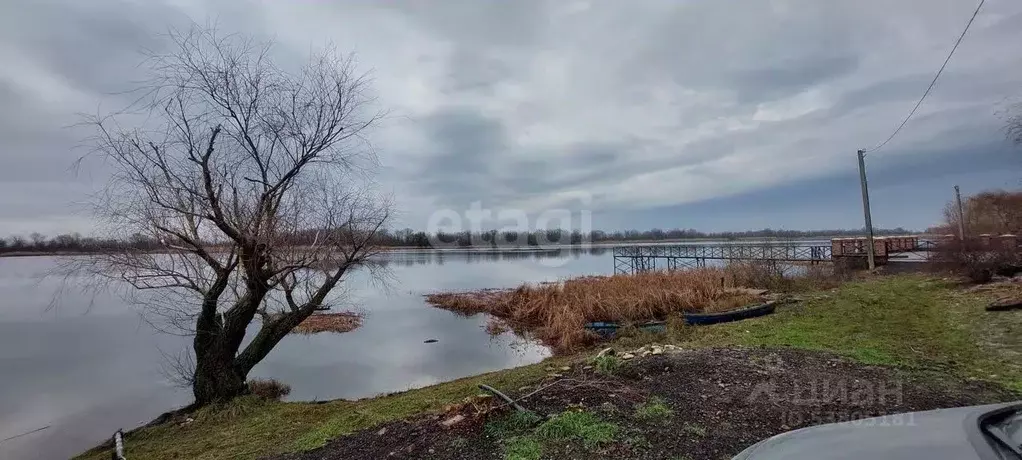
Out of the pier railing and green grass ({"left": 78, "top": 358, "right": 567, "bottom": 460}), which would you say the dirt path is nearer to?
green grass ({"left": 78, "top": 358, "right": 567, "bottom": 460})

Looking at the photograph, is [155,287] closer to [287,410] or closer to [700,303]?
[287,410]

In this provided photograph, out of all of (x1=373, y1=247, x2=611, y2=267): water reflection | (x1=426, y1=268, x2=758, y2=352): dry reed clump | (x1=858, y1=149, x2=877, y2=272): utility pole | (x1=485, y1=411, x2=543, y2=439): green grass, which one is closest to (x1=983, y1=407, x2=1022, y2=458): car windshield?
(x1=485, y1=411, x2=543, y2=439): green grass

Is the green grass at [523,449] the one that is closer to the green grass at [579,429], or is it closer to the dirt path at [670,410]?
the dirt path at [670,410]

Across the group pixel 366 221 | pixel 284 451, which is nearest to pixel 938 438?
pixel 284 451

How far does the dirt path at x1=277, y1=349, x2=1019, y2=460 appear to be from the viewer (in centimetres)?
330

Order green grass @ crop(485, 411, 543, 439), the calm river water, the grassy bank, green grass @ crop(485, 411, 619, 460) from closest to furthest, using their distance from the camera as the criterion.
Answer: green grass @ crop(485, 411, 619, 460), green grass @ crop(485, 411, 543, 439), the grassy bank, the calm river water

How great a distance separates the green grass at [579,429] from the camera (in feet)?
11.0

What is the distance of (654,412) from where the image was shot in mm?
3730

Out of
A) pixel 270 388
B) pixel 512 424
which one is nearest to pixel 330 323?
pixel 270 388

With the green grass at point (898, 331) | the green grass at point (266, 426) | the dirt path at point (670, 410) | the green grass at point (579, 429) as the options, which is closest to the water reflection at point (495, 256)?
the green grass at point (266, 426)

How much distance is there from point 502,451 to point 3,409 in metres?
11.4

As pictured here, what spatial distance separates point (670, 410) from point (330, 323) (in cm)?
1785

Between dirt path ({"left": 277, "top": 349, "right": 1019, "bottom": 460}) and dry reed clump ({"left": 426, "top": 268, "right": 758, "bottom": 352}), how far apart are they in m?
7.14

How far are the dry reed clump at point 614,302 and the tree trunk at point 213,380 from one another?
23.6 ft
